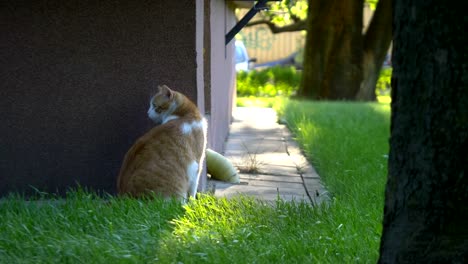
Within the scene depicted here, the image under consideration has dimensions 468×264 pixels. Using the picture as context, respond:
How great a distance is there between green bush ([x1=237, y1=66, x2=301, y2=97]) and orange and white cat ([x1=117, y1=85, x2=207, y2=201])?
17222 mm

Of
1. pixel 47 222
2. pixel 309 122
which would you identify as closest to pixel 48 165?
pixel 47 222

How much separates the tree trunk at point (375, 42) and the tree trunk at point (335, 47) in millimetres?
224

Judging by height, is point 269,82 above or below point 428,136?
below

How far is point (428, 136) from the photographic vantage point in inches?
129

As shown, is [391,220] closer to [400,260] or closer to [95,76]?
[400,260]

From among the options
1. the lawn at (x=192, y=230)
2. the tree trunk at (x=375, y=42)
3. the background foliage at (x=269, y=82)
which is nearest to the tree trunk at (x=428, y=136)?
the lawn at (x=192, y=230)

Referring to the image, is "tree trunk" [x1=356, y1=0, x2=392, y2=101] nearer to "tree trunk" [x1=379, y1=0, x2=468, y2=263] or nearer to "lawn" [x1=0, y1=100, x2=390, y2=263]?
"lawn" [x1=0, y1=100, x2=390, y2=263]

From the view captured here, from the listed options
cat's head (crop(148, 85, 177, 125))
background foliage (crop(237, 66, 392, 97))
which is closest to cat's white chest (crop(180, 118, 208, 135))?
cat's head (crop(148, 85, 177, 125))

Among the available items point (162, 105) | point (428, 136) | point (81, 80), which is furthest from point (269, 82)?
point (428, 136)

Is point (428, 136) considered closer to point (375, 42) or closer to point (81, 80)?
point (81, 80)

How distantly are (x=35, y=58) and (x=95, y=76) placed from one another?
1.77ft

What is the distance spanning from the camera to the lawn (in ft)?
13.7

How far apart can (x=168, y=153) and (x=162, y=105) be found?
0.49 m

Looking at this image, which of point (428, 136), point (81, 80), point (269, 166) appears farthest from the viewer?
point (269, 166)
